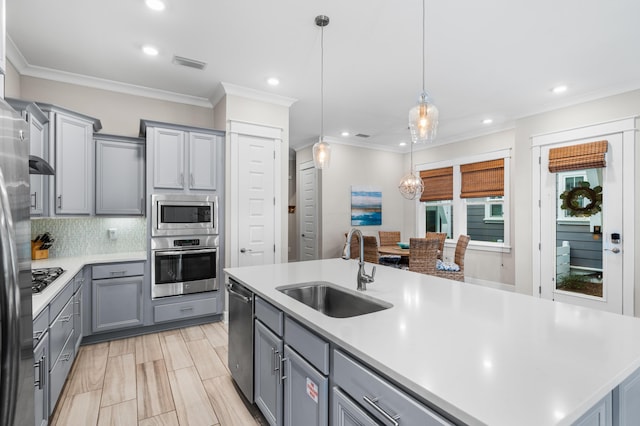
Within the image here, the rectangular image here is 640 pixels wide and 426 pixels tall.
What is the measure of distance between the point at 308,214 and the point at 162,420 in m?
4.99

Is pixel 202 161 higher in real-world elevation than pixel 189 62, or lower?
lower

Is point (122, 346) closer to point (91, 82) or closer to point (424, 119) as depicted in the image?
point (91, 82)

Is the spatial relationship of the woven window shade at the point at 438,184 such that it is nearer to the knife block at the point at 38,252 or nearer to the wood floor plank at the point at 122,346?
the wood floor plank at the point at 122,346

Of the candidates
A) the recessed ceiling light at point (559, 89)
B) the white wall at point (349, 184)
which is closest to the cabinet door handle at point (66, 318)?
the white wall at point (349, 184)

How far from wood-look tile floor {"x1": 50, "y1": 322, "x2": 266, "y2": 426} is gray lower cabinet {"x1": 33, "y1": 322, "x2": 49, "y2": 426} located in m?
0.30

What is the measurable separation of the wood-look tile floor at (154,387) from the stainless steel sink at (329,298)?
2.76ft

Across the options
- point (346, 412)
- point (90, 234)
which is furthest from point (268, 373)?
point (90, 234)

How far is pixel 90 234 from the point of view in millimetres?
3648

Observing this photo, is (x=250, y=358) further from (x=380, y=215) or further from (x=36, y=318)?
(x=380, y=215)

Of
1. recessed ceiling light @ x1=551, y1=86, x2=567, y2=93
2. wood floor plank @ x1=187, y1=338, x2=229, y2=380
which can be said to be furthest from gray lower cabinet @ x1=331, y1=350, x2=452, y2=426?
recessed ceiling light @ x1=551, y1=86, x2=567, y2=93

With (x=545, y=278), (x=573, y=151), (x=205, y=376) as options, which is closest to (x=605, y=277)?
(x=545, y=278)

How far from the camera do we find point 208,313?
3752mm

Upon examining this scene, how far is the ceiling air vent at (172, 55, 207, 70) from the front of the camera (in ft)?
10.5

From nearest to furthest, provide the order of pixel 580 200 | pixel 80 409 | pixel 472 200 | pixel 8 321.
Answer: pixel 8 321 < pixel 80 409 < pixel 580 200 < pixel 472 200
